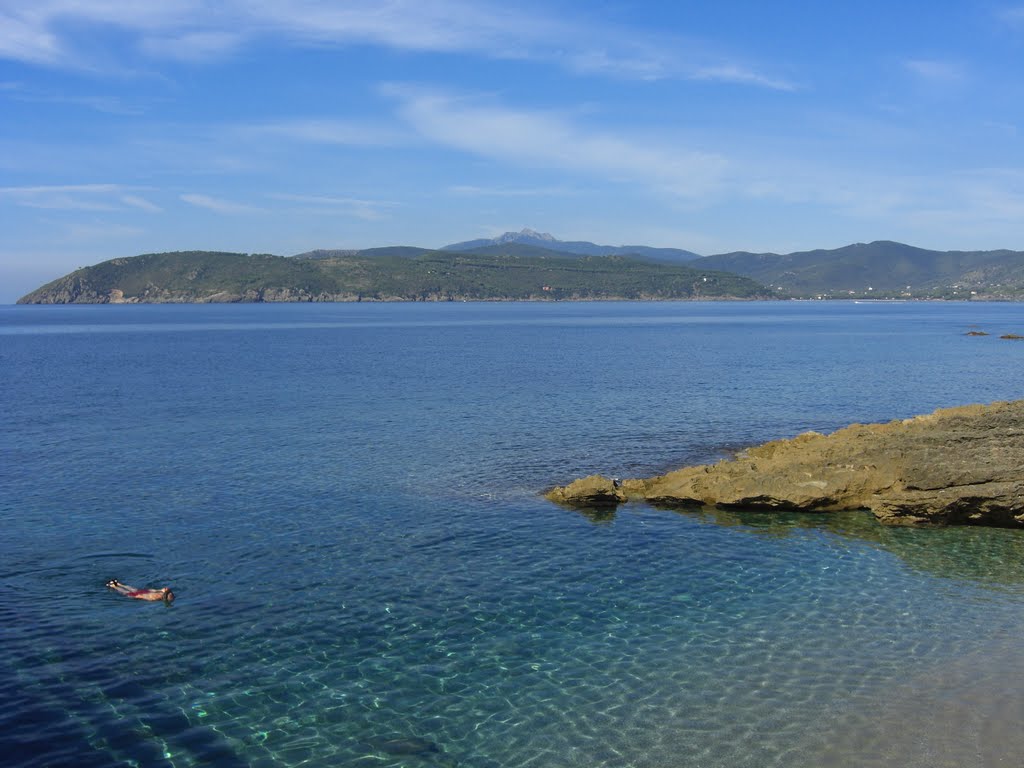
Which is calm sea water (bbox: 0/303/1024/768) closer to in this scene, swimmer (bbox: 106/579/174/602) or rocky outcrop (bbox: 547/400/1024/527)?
swimmer (bbox: 106/579/174/602)

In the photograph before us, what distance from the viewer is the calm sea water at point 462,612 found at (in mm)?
15617

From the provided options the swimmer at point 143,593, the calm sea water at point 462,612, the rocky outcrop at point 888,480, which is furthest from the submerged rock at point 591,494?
the swimmer at point 143,593

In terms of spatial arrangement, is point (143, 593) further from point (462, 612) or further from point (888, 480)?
point (888, 480)

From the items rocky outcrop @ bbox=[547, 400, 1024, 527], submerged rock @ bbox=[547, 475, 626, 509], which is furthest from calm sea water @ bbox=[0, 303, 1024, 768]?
rocky outcrop @ bbox=[547, 400, 1024, 527]

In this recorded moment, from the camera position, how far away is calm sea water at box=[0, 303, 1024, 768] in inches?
615

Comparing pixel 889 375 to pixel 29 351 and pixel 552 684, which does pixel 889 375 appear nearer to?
pixel 552 684

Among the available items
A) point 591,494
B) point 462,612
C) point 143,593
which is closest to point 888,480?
point 591,494

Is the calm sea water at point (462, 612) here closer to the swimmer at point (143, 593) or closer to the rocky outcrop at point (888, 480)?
the swimmer at point (143, 593)

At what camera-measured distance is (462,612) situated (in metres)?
21.6

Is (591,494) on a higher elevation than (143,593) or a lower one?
higher

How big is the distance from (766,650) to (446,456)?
24.3 meters

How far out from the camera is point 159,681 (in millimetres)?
17844

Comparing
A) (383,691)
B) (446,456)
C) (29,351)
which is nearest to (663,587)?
(383,691)

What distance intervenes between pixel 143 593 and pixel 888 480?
27.1 m
